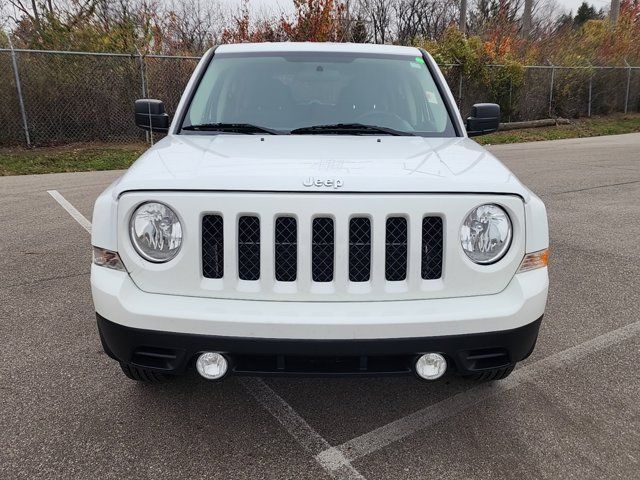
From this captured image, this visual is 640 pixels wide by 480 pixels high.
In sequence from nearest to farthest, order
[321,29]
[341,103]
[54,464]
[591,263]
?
1. [54,464]
2. [341,103]
3. [591,263]
4. [321,29]

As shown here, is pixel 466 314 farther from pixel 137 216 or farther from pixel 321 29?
pixel 321 29

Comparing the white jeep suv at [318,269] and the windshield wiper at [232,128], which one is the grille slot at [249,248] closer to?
the white jeep suv at [318,269]

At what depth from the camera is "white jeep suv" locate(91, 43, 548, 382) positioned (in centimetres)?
212

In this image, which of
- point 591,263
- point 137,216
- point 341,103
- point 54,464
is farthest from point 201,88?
point 591,263

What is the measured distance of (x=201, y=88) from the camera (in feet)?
11.9

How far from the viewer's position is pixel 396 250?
2.22 meters

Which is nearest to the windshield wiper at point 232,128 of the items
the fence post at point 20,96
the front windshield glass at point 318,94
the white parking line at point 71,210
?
the front windshield glass at point 318,94

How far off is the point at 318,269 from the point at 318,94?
1.69 metres

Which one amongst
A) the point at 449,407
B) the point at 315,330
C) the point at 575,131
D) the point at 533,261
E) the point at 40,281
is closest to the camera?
the point at 315,330

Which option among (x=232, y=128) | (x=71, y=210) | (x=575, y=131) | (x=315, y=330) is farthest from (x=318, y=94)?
(x=575, y=131)

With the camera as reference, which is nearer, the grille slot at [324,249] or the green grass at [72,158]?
the grille slot at [324,249]

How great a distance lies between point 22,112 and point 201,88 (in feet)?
31.8

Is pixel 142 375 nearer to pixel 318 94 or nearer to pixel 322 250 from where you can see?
pixel 322 250

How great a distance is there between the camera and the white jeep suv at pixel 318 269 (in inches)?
83.4
